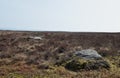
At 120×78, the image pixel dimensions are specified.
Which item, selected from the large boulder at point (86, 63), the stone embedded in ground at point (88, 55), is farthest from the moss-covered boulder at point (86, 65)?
the stone embedded in ground at point (88, 55)

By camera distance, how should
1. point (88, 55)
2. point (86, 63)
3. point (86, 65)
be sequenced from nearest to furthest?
point (86, 65)
point (86, 63)
point (88, 55)

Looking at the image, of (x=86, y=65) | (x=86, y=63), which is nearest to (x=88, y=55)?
(x=86, y=63)

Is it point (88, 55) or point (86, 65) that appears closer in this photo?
point (86, 65)

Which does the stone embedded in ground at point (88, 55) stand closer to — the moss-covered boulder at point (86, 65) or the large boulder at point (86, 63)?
the large boulder at point (86, 63)

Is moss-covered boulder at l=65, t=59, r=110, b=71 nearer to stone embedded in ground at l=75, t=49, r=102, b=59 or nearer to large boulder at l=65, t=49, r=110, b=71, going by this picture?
large boulder at l=65, t=49, r=110, b=71

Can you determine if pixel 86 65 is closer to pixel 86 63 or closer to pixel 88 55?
pixel 86 63

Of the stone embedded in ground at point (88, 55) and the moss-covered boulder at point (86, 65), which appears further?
the stone embedded in ground at point (88, 55)

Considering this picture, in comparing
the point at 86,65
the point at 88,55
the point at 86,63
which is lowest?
the point at 86,65

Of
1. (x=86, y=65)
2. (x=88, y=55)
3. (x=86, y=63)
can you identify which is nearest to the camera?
(x=86, y=65)

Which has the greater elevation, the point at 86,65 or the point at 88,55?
the point at 88,55

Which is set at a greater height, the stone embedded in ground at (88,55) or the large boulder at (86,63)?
the stone embedded in ground at (88,55)

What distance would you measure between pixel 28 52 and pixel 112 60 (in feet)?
28.5

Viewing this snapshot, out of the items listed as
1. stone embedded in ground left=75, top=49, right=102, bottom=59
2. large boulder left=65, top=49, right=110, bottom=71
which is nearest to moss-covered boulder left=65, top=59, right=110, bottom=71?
large boulder left=65, top=49, right=110, bottom=71

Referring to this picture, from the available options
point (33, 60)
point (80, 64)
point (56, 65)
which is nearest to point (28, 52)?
point (33, 60)
